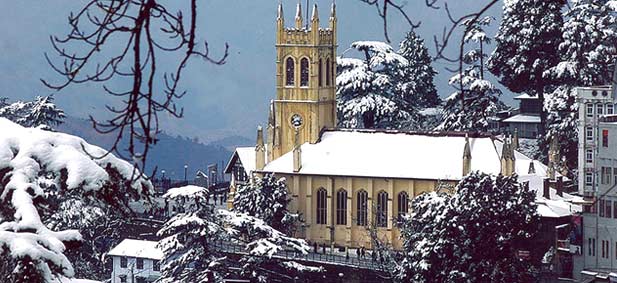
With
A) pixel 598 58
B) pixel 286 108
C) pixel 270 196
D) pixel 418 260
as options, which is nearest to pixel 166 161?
pixel 286 108

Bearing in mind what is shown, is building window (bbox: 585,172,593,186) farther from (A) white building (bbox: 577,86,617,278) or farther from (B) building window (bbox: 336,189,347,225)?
(B) building window (bbox: 336,189,347,225)

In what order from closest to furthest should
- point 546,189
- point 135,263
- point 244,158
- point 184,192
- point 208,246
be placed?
point 184,192 < point 208,246 < point 546,189 < point 135,263 < point 244,158

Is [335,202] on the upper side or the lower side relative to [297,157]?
lower

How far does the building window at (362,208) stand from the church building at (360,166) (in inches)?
1.3

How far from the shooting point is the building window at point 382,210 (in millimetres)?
46438

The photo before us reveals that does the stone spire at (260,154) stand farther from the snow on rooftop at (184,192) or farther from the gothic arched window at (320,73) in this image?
the snow on rooftop at (184,192)

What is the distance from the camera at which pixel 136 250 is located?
141 ft

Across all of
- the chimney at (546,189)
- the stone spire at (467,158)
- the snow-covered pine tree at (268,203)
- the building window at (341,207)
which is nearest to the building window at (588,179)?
the chimney at (546,189)

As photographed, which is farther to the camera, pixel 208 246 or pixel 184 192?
pixel 208 246

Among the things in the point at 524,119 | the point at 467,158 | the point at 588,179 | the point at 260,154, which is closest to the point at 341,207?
the point at 260,154

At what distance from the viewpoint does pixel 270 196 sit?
4453cm

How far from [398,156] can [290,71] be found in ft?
20.0

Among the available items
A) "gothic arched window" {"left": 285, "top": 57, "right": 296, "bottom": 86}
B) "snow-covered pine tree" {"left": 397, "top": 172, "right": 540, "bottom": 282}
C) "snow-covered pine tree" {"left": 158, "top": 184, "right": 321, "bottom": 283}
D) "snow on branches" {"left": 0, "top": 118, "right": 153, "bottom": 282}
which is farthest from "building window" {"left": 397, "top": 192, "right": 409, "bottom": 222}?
"snow on branches" {"left": 0, "top": 118, "right": 153, "bottom": 282}

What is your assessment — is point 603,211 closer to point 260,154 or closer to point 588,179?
point 588,179
